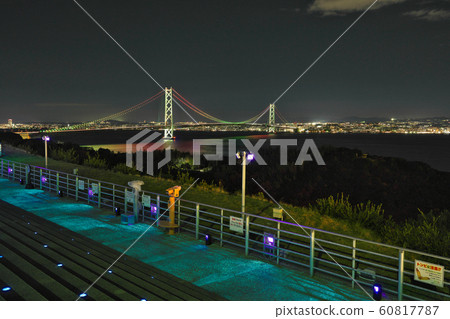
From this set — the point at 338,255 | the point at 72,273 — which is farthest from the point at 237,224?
the point at 72,273

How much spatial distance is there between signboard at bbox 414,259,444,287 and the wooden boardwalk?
9.56 feet

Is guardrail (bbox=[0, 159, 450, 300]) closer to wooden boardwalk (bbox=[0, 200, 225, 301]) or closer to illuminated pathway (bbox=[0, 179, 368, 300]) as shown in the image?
illuminated pathway (bbox=[0, 179, 368, 300])

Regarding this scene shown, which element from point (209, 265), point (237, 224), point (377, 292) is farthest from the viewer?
point (237, 224)

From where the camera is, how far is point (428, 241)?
870 centimetres

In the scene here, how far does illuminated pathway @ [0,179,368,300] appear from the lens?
19.1 ft

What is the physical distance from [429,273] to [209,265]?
3586 mm

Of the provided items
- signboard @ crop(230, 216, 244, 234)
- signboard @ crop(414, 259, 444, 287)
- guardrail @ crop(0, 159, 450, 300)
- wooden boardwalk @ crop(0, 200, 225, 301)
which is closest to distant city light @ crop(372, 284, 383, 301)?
guardrail @ crop(0, 159, 450, 300)

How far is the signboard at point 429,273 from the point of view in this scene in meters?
5.13

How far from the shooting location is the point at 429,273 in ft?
17.4

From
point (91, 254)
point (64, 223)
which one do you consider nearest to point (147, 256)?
point (91, 254)

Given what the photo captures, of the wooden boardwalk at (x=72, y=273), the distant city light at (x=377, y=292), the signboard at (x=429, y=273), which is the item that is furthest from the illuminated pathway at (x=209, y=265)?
the signboard at (x=429, y=273)

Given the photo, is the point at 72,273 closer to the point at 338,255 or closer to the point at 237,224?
the point at 237,224

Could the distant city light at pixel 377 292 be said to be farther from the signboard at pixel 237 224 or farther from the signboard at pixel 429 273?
the signboard at pixel 237 224

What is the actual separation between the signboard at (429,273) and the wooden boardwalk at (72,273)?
2914 mm
